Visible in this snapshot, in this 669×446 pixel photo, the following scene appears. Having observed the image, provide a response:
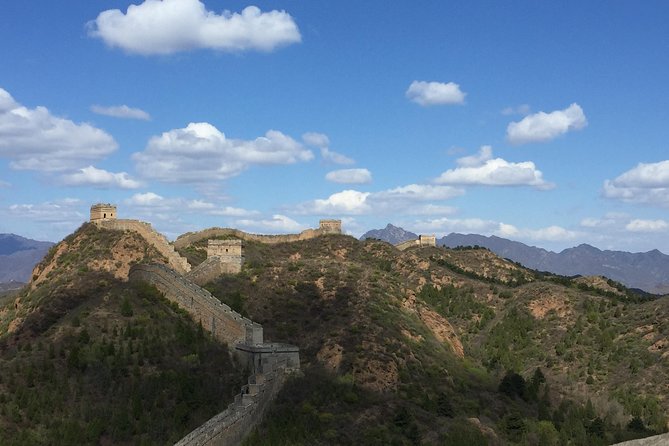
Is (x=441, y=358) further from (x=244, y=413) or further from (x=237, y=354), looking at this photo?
(x=244, y=413)

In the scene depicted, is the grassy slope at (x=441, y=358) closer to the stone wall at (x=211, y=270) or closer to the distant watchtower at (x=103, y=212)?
the stone wall at (x=211, y=270)

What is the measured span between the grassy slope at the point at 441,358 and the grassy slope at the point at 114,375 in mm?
5244

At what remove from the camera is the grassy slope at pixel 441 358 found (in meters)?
45.1

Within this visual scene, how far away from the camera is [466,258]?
408ft

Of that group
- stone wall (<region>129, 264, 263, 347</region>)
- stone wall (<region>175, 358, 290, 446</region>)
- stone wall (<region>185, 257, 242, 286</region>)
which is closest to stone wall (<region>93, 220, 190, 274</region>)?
stone wall (<region>185, 257, 242, 286</region>)

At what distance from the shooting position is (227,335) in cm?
5103

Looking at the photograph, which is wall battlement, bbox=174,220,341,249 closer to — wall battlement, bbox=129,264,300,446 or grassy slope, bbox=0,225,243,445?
wall battlement, bbox=129,264,300,446

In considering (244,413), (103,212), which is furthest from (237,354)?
(103,212)

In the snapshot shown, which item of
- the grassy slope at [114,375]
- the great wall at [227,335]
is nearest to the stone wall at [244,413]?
the great wall at [227,335]

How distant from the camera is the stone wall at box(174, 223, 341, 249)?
93144 millimetres

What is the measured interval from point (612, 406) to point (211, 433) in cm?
3551

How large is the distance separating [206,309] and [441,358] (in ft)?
61.3

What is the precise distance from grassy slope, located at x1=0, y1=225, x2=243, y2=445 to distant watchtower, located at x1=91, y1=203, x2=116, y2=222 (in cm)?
2746

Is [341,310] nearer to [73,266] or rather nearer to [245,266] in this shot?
[245,266]
